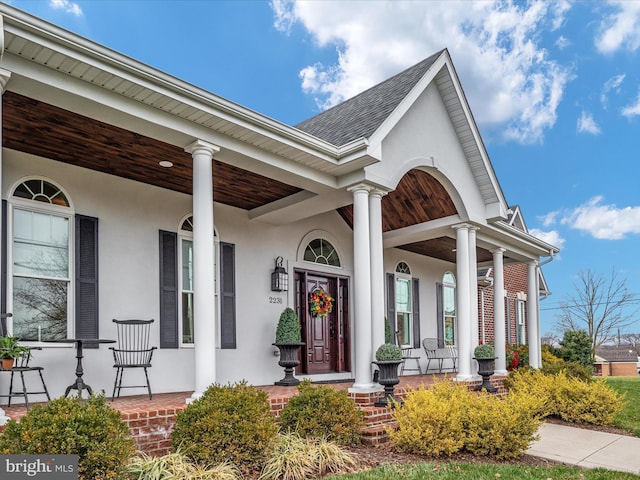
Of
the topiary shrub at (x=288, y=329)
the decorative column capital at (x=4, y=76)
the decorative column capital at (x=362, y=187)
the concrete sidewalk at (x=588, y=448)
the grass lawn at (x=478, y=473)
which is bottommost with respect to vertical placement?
the concrete sidewalk at (x=588, y=448)

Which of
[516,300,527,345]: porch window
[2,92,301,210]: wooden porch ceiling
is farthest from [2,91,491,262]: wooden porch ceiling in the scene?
[516,300,527,345]: porch window

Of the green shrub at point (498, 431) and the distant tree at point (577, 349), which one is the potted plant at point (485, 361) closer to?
the green shrub at point (498, 431)

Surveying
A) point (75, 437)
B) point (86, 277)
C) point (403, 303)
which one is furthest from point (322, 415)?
point (403, 303)

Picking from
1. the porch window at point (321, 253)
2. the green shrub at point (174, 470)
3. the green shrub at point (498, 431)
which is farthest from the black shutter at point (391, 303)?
A: the green shrub at point (174, 470)

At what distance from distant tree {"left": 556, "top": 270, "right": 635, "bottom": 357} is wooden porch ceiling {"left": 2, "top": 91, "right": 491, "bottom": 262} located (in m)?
19.3

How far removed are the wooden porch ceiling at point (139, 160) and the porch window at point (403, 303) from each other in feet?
8.31

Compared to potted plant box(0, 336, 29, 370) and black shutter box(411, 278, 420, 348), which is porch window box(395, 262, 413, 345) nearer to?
black shutter box(411, 278, 420, 348)

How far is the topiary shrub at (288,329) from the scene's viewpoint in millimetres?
8445

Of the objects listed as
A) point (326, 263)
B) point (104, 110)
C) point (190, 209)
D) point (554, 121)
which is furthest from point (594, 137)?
point (104, 110)

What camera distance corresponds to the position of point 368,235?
7.12 m

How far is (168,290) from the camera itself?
25.1 ft

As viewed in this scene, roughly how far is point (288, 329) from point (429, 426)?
3.20m

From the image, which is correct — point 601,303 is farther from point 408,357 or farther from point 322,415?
point 322,415

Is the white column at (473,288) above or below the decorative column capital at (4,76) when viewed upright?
below
